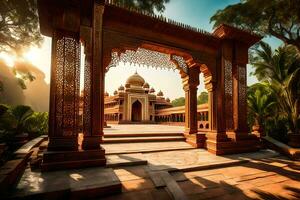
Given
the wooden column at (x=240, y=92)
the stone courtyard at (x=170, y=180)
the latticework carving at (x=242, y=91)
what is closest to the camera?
the stone courtyard at (x=170, y=180)

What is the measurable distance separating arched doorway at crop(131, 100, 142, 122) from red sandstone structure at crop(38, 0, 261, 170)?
52.2 ft

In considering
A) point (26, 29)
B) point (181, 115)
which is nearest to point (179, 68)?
point (181, 115)

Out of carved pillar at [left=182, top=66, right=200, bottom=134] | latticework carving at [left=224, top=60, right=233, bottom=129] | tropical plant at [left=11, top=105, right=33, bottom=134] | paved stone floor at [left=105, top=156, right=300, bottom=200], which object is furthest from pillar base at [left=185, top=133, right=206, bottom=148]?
tropical plant at [left=11, top=105, right=33, bottom=134]

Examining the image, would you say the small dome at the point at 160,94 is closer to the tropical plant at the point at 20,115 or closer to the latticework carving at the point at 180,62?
the latticework carving at the point at 180,62

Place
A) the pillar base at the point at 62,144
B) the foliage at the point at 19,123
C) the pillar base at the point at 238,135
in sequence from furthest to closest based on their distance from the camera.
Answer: the foliage at the point at 19,123
the pillar base at the point at 238,135
the pillar base at the point at 62,144

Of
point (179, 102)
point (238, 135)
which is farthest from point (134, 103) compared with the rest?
point (179, 102)

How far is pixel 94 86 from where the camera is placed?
4.84m

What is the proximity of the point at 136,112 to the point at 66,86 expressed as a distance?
1965 cm

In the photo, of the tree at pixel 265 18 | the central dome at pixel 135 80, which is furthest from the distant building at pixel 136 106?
the tree at pixel 265 18

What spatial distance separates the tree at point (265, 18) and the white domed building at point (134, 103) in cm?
1155

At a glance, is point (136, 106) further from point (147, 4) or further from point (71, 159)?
point (71, 159)

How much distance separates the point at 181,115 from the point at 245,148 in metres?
12.4

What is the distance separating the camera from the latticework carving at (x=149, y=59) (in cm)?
642

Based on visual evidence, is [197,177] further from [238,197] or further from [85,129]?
[85,129]
